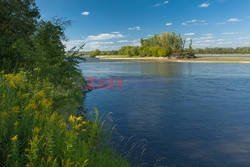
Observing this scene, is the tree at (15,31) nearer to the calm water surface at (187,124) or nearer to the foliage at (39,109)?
the foliage at (39,109)

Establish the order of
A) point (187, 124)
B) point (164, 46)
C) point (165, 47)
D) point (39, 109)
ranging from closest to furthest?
point (39, 109) → point (187, 124) → point (165, 47) → point (164, 46)

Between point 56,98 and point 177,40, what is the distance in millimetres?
171577

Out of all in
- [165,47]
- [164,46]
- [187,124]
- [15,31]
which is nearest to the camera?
[187,124]

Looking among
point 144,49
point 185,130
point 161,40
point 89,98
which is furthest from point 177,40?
point 185,130

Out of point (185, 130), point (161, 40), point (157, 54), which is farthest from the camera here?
point (161, 40)

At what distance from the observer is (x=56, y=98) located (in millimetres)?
10266

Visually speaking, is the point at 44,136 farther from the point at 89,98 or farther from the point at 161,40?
the point at 161,40

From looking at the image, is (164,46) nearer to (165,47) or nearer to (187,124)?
(165,47)

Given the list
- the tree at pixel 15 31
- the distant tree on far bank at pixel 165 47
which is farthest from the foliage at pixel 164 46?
the tree at pixel 15 31

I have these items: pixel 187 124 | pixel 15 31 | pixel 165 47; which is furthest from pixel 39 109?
pixel 165 47

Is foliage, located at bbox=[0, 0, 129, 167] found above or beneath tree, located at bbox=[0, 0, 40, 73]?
beneath

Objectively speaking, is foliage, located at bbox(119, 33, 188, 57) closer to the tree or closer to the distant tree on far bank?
the distant tree on far bank

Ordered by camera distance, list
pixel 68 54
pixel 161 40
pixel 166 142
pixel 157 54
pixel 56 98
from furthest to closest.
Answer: pixel 161 40 → pixel 157 54 → pixel 68 54 → pixel 166 142 → pixel 56 98

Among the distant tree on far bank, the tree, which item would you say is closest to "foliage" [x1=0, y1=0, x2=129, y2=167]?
the tree
